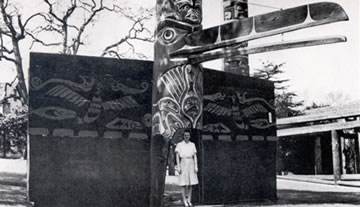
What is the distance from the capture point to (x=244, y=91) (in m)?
10.5

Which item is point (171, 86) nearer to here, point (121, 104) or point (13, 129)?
point (121, 104)

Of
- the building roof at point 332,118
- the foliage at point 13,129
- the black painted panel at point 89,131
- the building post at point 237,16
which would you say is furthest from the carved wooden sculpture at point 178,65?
the building roof at point 332,118

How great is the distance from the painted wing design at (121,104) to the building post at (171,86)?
449 mm

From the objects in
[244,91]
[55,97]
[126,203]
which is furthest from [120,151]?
[244,91]

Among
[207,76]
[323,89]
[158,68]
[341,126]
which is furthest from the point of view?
[323,89]

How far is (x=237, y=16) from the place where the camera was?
43.1 feet

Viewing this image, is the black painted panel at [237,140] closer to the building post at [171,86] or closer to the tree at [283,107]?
the building post at [171,86]

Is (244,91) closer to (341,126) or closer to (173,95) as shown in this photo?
(173,95)

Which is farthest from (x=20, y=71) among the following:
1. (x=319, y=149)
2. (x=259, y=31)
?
(x=319, y=149)

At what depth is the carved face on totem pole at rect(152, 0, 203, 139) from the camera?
8328mm

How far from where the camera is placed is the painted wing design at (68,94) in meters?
8.09

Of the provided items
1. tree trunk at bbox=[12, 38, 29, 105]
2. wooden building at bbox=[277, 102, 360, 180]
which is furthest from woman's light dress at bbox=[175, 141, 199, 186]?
wooden building at bbox=[277, 102, 360, 180]

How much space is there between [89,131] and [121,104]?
81cm

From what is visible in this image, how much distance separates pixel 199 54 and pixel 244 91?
2559 mm
